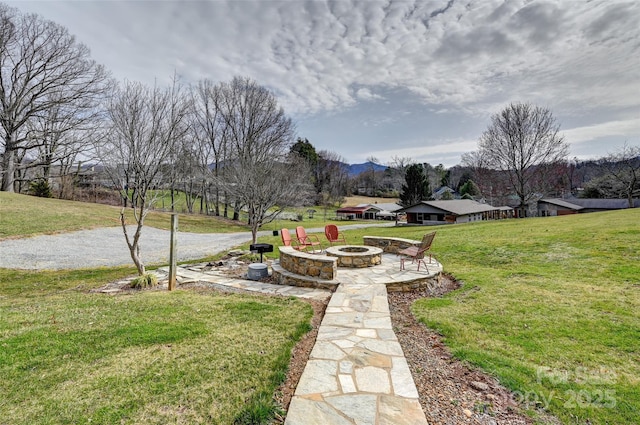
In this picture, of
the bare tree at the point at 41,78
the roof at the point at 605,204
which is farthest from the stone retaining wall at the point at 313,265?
the roof at the point at 605,204

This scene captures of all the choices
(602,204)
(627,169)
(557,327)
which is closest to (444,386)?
(557,327)

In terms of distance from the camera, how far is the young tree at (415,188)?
3769cm

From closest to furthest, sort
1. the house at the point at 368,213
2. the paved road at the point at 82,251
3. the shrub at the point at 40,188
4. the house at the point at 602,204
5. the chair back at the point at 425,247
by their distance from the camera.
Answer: the chair back at the point at 425,247, the paved road at the point at 82,251, the shrub at the point at 40,188, the house at the point at 602,204, the house at the point at 368,213

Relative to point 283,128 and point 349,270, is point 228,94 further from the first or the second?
point 349,270

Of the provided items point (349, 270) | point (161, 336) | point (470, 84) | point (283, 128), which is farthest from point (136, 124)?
point (283, 128)

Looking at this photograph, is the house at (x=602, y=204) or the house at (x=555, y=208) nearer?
the house at (x=555, y=208)

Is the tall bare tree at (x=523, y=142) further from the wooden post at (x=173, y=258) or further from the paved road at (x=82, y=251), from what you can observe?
the wooden post at (x=173, y=258)

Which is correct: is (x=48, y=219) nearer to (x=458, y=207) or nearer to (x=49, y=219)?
(x=49, y=219)

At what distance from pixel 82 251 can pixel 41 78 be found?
57.0 feet

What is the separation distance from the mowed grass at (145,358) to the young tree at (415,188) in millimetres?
35063

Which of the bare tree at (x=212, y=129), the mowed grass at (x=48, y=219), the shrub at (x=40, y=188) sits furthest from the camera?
the bare tree at (x=212, y=129)

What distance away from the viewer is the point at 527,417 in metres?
2.28

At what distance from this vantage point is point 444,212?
3023 centimetres

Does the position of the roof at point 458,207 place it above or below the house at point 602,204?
below
